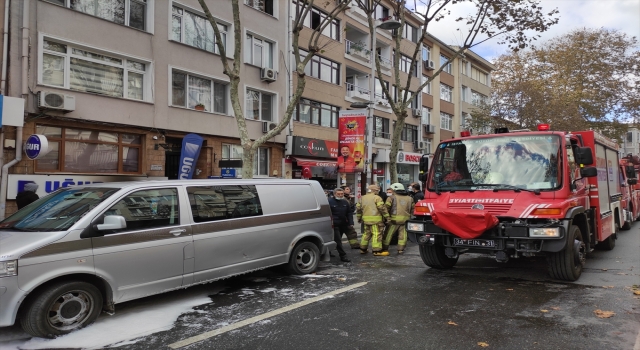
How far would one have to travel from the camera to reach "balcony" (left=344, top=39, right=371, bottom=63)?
27.0 m

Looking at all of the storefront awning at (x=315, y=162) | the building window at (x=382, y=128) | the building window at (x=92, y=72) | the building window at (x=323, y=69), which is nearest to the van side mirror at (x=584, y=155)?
the building window at (x=92, y=72)

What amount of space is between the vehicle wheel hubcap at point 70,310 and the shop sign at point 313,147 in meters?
16.4

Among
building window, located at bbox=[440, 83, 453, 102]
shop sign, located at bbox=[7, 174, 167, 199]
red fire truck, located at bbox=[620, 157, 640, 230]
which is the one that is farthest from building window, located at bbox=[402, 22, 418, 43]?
shop sign, located at bbox=[7, 174, 167, 199]

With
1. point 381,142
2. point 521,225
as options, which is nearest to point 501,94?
point 381,142

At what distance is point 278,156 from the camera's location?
2100cm

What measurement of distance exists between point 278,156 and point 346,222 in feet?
38.6

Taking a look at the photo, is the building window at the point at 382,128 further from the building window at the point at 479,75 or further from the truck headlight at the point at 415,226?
the truck headlight at the point at 415,226

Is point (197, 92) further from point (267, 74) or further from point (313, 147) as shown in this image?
point (313, 147)

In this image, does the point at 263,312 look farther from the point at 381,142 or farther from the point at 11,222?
the point at 381,142

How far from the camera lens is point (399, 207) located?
10.0m

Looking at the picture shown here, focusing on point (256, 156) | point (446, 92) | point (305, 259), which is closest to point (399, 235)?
point (305, 259)

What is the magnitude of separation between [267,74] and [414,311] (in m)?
15.9

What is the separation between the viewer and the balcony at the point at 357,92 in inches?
1045

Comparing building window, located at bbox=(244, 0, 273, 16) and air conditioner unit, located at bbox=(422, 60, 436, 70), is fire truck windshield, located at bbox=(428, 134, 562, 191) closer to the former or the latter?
building window, located at bbox=(244, 0, 273, 16)
